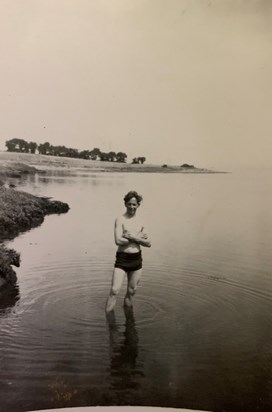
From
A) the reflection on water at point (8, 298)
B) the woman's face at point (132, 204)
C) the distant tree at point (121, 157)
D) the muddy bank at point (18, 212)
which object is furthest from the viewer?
the muddy bank at point (18, 212)

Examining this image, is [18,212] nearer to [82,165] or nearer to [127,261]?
[82,165]

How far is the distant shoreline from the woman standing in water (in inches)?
31.7

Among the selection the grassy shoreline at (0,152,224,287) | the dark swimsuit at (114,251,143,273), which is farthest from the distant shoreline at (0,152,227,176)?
the dark swimsuit at (114,251,143,273)

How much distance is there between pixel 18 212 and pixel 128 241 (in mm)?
2479

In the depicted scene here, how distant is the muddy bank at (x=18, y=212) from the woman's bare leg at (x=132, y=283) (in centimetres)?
142

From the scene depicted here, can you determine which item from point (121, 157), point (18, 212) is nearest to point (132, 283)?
point (121, 157)

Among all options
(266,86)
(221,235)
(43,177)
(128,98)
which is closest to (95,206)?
(43,177)

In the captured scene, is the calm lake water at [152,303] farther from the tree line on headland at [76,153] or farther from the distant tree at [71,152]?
the distant tree at [71,152]

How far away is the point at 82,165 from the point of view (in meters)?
5.34

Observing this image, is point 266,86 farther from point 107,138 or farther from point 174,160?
point 107,138

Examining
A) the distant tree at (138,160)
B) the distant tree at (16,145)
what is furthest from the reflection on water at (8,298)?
the distant tree at (138,160)

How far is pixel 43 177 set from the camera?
19.1ft

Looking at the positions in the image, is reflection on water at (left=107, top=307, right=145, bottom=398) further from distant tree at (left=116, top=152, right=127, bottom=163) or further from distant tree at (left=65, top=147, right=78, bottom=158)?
distant tree at (left=65, top=147, right=78, bottom=158)

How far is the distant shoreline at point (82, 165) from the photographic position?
5.04 metres
